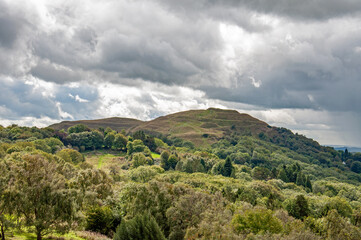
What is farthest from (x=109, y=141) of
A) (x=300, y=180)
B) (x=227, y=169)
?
(x=300, y=180)

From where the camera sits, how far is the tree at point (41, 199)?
3344 cm

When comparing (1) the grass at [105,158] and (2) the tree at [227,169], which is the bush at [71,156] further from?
(2) the tree at [227,169]

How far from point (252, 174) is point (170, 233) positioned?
415 ft

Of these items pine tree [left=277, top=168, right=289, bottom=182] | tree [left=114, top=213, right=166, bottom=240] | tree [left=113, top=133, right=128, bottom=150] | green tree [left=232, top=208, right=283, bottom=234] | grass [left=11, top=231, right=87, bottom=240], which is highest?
tree [left=113, top=133, right=128, bottom=150]

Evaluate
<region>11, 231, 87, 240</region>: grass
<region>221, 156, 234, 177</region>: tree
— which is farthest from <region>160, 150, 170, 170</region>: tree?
<region>11, 231, 87, 240</region>: grass

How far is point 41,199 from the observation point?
34156 millimetres

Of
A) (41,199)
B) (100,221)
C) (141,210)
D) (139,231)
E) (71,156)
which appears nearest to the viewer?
(139,231)

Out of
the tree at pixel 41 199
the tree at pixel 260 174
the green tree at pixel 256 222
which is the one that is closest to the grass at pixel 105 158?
the tree at pixel 260 174

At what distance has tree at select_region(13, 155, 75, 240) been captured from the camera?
33.4 metres

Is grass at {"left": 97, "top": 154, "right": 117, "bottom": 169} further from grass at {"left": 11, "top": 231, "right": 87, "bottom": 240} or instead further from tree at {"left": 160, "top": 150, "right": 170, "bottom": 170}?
grass at {"left": 11, "top": 231, "right": 87, "bottom": 240}

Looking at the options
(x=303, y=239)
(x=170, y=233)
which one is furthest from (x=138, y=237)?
(x=303, y=239)

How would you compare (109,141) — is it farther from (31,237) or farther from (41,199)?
(41,199)

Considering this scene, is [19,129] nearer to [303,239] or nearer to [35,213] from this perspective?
[35,213]

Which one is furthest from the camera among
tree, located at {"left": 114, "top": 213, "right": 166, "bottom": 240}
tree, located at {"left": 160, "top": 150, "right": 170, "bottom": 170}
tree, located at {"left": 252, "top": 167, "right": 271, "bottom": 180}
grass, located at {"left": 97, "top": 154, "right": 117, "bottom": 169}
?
tree, located at {"left": 252, "top": 167, "right": 271, "bottom": 180}
